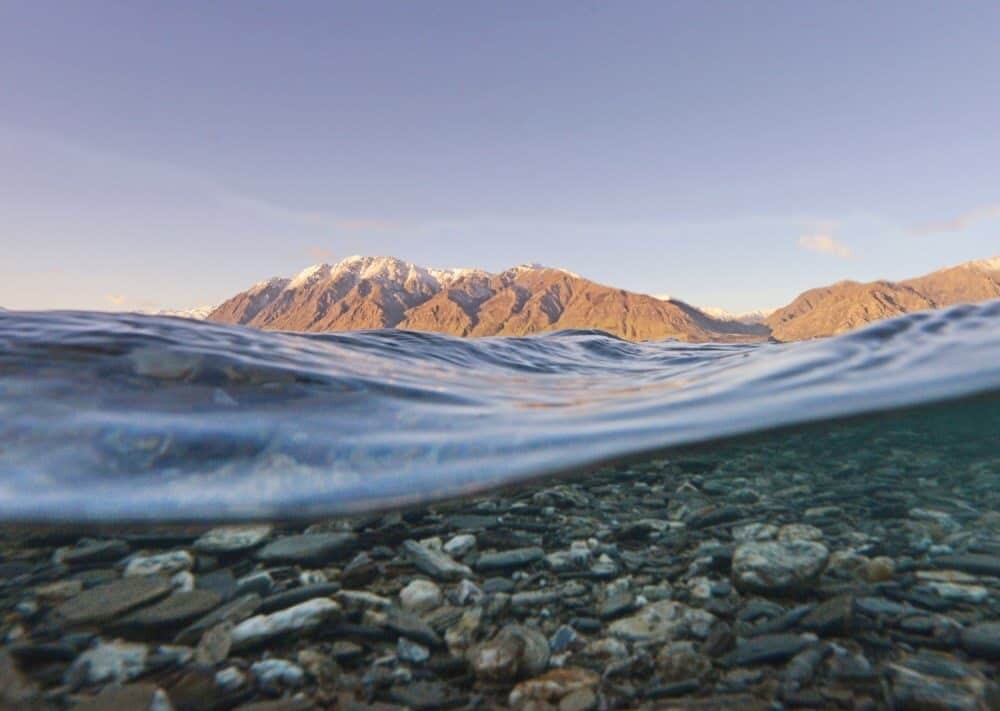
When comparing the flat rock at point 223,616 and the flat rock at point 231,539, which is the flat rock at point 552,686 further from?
the flat rock at point 231,539

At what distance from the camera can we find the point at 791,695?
6.35 ft

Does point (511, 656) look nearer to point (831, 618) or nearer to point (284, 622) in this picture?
point (284, 622)

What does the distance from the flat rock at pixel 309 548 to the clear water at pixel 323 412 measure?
0.27 m

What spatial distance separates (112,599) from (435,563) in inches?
60.7

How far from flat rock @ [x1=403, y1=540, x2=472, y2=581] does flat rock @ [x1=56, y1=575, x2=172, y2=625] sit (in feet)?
4.03

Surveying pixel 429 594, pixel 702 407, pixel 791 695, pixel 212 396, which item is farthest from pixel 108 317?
pixel 791 695

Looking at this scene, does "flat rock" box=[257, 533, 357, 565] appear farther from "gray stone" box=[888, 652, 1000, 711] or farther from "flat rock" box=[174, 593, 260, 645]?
"gray stone" box=[888, 652, 1000, 711]

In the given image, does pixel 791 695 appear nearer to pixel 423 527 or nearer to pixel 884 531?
pixel 884 531

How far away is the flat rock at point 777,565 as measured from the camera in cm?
269

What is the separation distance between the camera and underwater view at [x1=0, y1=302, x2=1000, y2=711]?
6.81ft

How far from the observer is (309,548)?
3.17 meters

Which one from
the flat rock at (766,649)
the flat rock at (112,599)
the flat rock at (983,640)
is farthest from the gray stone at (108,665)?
the flat rock at (983,640)

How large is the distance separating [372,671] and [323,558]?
1082 mm

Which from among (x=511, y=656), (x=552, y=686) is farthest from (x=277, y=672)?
(x=552, y=686)
